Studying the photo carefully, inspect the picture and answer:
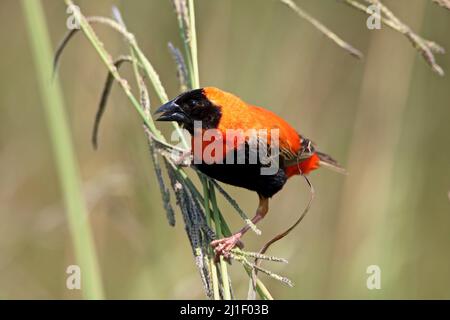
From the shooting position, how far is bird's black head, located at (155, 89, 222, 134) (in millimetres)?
2469

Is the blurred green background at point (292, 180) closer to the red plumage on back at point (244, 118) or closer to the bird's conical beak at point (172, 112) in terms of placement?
the red plumage on back at point (244, 118)

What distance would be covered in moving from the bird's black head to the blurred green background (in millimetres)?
626

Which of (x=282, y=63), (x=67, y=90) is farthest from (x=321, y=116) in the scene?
(x=67, y=90)

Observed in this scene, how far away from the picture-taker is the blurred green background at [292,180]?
3.21 meters

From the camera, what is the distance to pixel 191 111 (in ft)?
8.45

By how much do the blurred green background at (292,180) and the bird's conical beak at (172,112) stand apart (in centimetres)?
66

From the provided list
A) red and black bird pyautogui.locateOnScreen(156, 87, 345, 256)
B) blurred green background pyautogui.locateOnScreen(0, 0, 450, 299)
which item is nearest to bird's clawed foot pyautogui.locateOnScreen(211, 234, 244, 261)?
red and black bird pyautogui.locateOnScreen(156, 87, 345, 256)

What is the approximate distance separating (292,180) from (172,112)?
1.85 meters

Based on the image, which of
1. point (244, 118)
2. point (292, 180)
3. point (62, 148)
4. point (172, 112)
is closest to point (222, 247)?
point (62, 148)

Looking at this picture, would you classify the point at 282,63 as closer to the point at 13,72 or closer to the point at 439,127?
the point at 439,127

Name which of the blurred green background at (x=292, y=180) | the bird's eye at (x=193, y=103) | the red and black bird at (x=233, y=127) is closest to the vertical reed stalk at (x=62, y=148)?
the red and black bird at (x=233, y=127)

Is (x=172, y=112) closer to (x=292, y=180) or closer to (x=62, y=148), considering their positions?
(x=62, y=148)

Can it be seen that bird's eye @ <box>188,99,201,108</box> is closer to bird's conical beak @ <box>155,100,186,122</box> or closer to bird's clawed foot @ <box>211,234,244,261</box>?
bird's conical beak @ <box>155,100,186,122</box>
